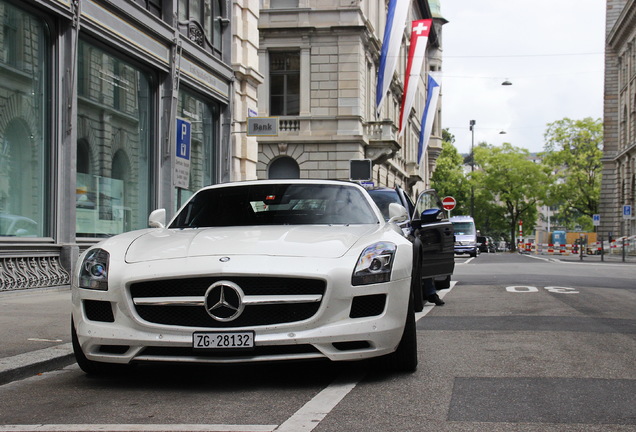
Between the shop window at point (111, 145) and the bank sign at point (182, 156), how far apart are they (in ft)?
3.20

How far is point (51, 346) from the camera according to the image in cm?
724

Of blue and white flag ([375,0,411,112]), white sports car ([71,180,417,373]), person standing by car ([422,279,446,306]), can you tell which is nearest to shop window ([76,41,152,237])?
person standing by car ([422,279,446,306])

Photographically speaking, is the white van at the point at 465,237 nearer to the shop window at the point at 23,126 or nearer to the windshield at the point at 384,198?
the windshield at the point at 384,198

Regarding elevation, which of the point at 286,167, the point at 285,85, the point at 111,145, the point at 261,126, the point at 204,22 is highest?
the point at 285,85

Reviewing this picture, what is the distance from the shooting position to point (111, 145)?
53.8ft

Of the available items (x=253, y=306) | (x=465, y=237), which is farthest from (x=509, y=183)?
(x=253, y=306)

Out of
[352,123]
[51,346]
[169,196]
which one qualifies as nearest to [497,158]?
[352,123]

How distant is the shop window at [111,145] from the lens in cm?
1510

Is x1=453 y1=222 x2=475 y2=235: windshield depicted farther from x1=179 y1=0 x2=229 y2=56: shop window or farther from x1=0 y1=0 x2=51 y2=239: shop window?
x1=0 y1=0 x2=51 y2=239: shop window

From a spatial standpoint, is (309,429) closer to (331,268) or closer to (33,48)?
Answer: (331,268)

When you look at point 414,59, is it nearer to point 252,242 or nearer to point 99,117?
point 99,117

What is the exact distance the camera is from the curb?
6.06 m

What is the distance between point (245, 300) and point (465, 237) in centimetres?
4472

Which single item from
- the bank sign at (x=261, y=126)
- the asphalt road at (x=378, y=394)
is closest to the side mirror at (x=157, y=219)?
the asphalt road at (x=378, y=394)
